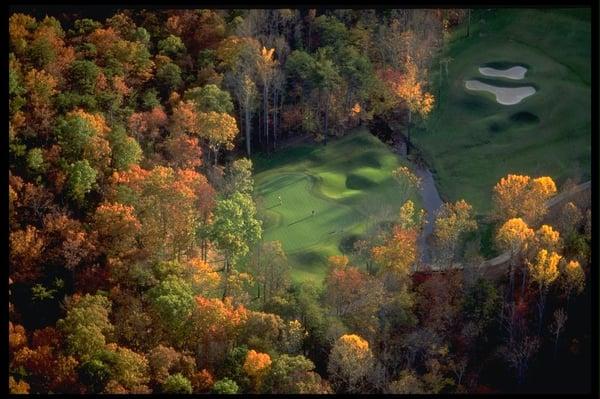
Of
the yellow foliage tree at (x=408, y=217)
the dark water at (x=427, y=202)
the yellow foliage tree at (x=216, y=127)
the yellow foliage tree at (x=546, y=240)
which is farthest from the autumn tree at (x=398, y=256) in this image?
the yellow foliage tree at (x=216, y=127)

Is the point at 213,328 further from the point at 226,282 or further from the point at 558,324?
the point at 558,324

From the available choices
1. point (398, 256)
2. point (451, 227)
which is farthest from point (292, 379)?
point (451, 227)

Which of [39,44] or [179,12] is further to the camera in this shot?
[179,12]

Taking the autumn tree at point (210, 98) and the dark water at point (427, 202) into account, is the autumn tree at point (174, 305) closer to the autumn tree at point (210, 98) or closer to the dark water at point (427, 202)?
the dark water at point (427, 202)

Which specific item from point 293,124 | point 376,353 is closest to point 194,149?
point 293,124

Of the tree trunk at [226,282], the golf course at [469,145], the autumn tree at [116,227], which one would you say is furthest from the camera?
the golf course at [469,145]

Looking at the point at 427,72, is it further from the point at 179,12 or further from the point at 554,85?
the point at 179,12
